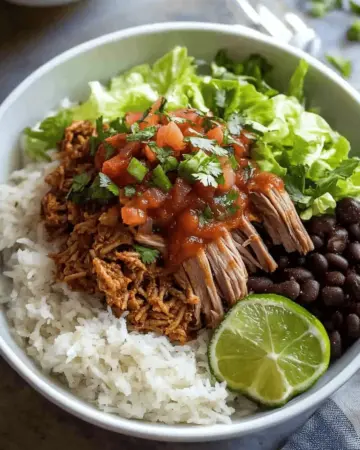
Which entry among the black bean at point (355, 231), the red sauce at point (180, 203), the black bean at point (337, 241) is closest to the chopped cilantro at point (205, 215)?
the red sauce at point (180, 203)

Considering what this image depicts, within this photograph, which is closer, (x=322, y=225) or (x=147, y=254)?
(x=147, y=254)

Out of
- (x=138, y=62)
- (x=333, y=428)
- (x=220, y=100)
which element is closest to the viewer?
(x=333, y=428)

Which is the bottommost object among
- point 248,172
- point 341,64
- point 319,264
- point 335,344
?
point 335,344

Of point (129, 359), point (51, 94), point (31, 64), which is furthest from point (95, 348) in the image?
point (31, 64)

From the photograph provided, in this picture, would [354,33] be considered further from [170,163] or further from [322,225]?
[170,163]

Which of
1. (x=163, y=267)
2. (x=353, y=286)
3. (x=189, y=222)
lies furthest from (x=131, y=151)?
(x=353, y=286)

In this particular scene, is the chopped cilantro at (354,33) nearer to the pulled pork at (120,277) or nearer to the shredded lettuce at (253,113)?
the shredded lettuce at (253,113)
